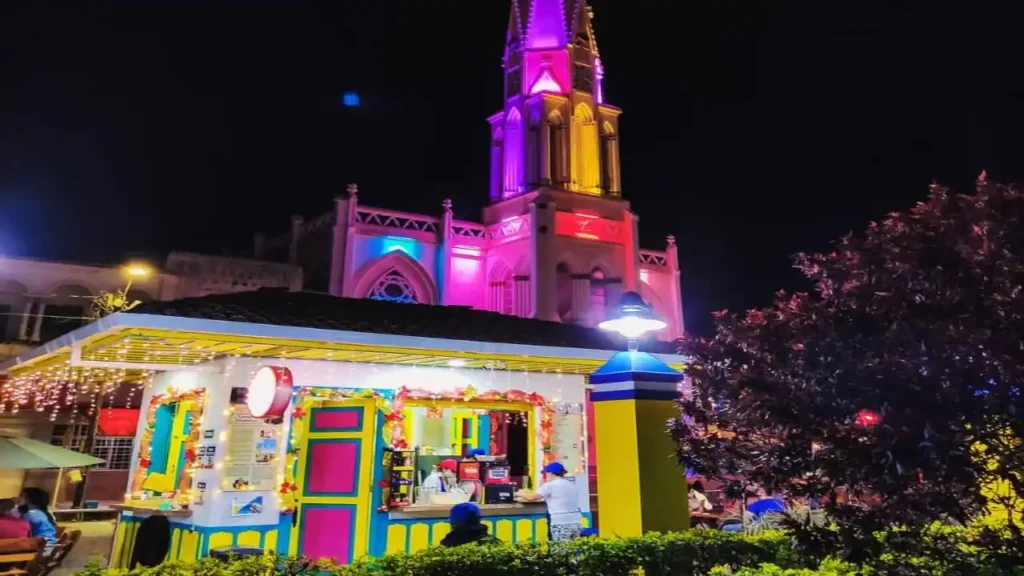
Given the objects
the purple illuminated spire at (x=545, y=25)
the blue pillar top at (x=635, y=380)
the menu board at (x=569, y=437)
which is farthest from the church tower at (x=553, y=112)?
the blue pillar top at (x=635, y=380)

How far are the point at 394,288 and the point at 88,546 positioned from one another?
539 inches

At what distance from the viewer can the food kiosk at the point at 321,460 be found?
9.27 metres

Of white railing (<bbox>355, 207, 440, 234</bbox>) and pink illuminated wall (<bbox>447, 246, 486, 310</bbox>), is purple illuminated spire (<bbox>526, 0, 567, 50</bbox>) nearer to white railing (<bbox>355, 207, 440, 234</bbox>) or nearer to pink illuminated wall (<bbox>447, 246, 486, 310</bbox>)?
white railing (<bbox>355, 207, 440, 234</bbox>)

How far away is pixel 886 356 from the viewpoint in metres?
4.46

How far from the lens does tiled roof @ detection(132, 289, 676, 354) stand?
842 centimetres

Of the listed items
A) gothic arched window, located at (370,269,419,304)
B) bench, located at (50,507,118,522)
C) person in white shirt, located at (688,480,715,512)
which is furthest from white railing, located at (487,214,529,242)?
bench, located at (50,507,118,522)

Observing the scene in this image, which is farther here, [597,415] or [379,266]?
[379,266]

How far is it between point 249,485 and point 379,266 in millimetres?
16785

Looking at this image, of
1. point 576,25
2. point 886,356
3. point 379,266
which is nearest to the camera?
point 886,356

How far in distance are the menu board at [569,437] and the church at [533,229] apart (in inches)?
513

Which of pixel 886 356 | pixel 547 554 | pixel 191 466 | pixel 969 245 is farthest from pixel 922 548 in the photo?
pixel 191 466

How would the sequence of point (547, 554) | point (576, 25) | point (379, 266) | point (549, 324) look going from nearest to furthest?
1. point (547, 554)
2. point (549, 324)
3. point (379, 266)
4. point (576, 25)

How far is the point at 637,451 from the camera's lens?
251 inches

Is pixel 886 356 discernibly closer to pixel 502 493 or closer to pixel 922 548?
pixel 922 548
